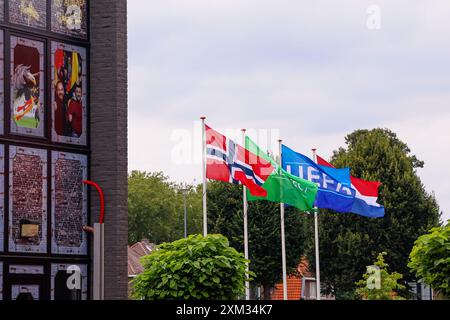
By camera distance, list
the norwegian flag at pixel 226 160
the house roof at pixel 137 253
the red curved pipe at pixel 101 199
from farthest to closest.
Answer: the house roof at pixel 137 253 < the norwegian flag at pixel 226 160 < the red curved pipe at pixel 101 199

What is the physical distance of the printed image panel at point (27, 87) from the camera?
24578 mm

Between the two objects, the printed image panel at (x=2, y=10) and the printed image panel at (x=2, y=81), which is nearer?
the printed image panel at (x=2, y=81)

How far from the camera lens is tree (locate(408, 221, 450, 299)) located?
2852 centimetres

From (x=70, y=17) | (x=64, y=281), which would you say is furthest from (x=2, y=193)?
(x=70, y=17)

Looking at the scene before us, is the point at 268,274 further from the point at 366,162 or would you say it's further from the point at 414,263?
the point at 414,263

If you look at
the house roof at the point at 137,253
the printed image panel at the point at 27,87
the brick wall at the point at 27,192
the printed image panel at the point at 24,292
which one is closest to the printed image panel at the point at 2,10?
the printed image panel at the point at 27,87

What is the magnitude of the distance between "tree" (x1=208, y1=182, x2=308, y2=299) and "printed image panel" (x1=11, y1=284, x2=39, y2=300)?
160 feet

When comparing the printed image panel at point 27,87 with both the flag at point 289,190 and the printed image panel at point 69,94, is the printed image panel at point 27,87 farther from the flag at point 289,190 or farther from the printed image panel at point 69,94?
the flag at point 289,190

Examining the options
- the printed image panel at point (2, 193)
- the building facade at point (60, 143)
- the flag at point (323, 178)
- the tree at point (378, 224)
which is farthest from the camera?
the tree at point (378, 224)

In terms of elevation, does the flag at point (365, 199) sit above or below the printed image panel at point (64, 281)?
above

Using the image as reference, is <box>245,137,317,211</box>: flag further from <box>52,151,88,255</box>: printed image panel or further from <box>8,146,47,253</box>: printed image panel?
<box>8,146,47,253</box>: printed image panel

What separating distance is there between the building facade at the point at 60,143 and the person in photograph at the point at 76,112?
2cm

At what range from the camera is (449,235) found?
28.9 m

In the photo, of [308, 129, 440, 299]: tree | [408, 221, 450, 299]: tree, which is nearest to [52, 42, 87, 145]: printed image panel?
[408, 221, 450, 299]: tree
